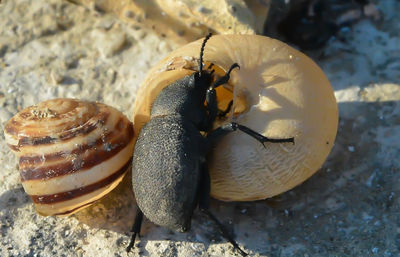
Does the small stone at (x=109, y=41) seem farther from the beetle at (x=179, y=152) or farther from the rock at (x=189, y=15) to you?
the beetle at (x=179, y=152)

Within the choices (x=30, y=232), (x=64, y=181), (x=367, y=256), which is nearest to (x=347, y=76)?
(x=367, y=256)

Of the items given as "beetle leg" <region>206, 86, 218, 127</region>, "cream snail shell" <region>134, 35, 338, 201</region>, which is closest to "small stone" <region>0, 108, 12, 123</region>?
"cream snail shell" <region>134, 35, 338, 201</region>

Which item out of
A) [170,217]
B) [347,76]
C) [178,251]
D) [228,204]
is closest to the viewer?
[170,217]

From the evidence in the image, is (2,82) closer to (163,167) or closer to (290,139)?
(163,167)

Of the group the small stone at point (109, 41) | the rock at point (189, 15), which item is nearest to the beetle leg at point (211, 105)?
the rock at point (189, 15)

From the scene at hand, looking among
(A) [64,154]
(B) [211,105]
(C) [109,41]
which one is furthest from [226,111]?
(C) [109,41]

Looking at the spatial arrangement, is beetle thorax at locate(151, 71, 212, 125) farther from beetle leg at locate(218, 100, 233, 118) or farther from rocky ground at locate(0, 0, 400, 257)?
rocky ground at locate(0, 0, 400, 257)

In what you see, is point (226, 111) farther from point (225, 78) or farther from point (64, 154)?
point (64, 154)
